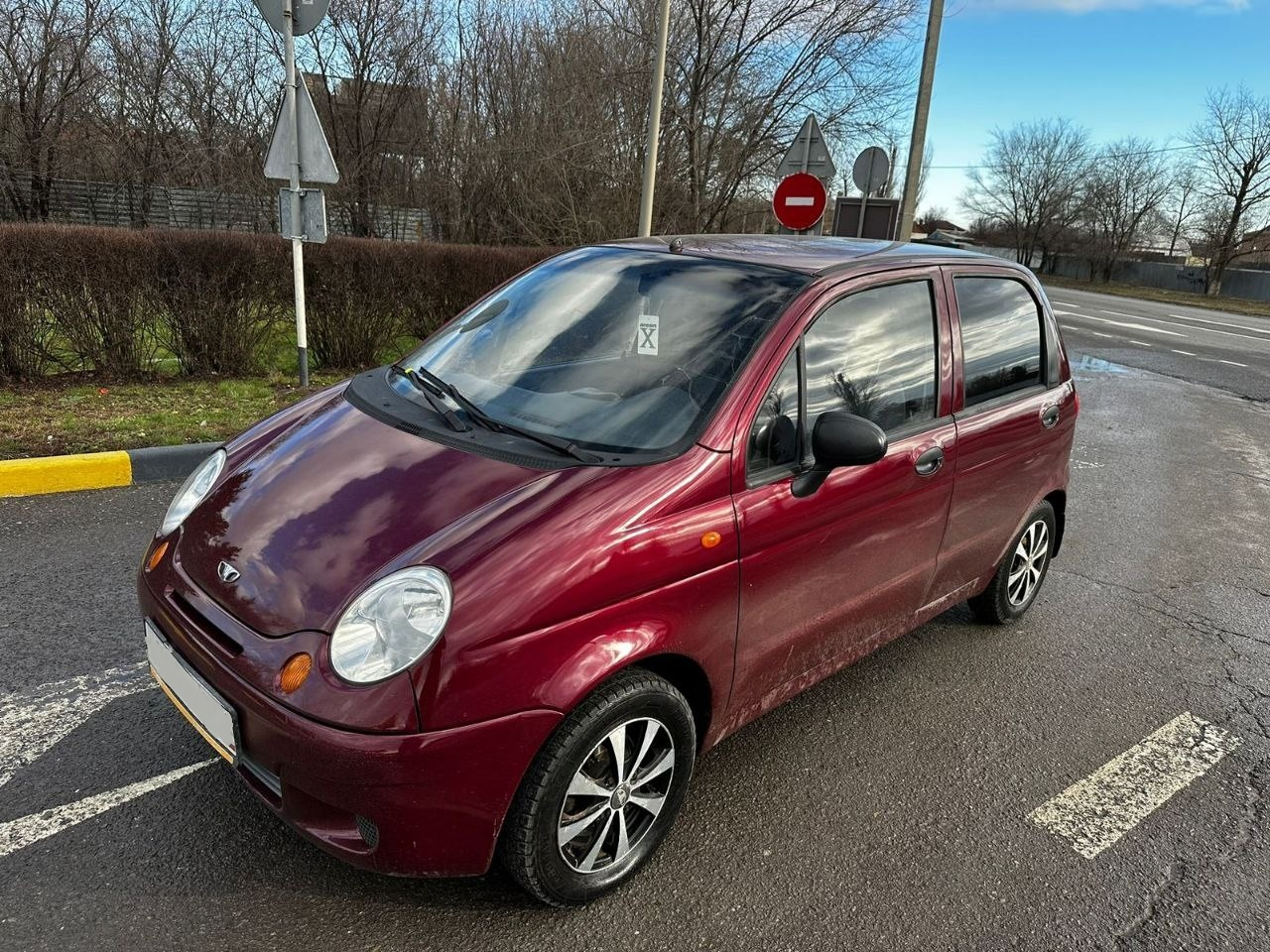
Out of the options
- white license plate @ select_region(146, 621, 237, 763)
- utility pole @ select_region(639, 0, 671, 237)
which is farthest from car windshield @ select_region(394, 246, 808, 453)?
utility pole @ select_region(639, 0, 671, 237)

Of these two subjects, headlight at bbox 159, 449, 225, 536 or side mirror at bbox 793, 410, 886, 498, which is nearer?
side mirror at bbox 793, 410, 886, 498

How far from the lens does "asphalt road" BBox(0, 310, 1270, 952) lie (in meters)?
2.22

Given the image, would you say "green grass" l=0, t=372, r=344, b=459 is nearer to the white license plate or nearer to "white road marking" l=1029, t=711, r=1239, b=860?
the white license plate

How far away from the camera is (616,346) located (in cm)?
285

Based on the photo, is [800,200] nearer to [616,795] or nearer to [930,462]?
[930,462]

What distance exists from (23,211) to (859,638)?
2011cm

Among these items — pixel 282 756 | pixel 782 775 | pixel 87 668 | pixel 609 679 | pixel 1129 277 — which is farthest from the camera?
pixel 1129 277

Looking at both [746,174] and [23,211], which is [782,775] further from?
[23,211]

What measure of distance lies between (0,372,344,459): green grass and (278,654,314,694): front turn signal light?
4.31m

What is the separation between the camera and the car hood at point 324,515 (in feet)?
6.88

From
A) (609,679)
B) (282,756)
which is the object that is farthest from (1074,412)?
(282,756)

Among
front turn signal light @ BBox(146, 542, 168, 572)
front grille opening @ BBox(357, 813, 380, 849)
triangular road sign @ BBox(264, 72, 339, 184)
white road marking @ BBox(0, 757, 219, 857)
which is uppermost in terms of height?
triangular road sign @ BBox(264, 72, 339, 184)

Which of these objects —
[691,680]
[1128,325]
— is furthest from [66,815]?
[1128,325]

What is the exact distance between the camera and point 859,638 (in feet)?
10.2
